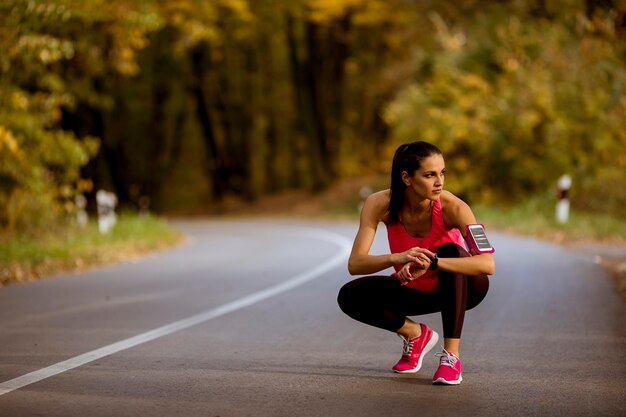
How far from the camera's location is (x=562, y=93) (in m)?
24.2

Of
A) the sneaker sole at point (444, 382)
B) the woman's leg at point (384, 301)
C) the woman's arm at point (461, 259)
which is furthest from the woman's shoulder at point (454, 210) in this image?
the sneaker sole at point (444, 382)

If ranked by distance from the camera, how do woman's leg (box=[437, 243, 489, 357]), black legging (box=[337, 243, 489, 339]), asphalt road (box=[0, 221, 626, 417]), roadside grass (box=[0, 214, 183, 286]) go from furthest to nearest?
roadside grass (box=[0, 214, 183, 286]) → black legging (box=[337, 243, 489, 339]) → woman's leg (box=[437, 243, 489, 357]) → asphalt road (box=[0, 221, 626, 417])

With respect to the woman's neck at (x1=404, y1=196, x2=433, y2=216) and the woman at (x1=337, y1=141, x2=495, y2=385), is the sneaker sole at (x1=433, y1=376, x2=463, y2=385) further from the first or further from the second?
the woman's neck at (x1=404, y1=196, x2=433, y2=216)

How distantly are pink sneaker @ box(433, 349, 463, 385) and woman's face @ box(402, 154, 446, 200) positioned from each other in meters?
0.93

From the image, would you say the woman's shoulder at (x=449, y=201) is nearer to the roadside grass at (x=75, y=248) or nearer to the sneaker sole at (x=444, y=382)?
the sneaker sole at (x=444, y=382)

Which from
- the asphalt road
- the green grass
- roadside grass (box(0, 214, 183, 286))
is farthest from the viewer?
the green grass

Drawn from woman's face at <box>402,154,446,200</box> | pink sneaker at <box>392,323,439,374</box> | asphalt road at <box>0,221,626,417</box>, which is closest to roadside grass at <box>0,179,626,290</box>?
asphalt road at <box>0,221,626,417</box>

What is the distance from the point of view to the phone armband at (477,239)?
566 cm

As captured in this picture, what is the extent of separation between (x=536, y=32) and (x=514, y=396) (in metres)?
21.3

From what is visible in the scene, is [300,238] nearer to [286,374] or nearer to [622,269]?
[622,269]

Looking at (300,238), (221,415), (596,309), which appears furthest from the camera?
(300,238)

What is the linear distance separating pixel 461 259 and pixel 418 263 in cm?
29

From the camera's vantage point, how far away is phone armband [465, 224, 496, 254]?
566cm

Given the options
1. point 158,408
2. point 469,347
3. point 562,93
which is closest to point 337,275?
point 469,347
